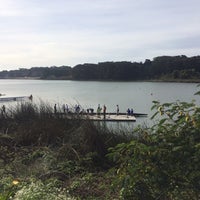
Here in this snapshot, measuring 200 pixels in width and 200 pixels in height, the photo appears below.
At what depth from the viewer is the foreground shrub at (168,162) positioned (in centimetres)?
367

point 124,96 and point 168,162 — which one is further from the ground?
point 168,162

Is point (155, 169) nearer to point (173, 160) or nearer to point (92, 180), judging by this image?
point (173, 160)

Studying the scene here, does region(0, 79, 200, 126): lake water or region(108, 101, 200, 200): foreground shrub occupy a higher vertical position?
region(108, 101, 200, 200): foreground shrub

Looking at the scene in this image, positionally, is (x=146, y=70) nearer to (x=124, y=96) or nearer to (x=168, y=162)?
(x=124, y=96)

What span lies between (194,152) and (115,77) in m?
147

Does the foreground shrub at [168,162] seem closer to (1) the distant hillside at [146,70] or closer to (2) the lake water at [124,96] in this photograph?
(2) the lake water at [124,96]

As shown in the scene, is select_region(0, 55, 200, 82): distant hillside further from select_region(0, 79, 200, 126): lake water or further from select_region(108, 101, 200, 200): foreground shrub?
select_region(108, 101, 200, 200): foreground shrub

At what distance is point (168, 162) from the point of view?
3.75m

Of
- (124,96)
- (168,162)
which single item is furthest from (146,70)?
(168,162)

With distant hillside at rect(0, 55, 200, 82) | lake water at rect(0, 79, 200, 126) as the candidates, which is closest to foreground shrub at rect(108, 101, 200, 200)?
lake water at rect(0, 79, 200, 126)

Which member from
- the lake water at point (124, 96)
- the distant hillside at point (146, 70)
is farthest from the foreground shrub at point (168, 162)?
the distant hillside at point (146, 70)

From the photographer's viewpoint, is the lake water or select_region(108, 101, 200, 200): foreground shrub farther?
the lake water

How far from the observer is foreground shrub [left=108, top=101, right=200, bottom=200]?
3672 mm

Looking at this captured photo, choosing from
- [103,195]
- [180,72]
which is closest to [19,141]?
[103,195]
